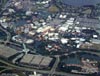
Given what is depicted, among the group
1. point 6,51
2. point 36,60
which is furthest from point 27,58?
point 6,51

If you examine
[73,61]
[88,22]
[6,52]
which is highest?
[88,22]

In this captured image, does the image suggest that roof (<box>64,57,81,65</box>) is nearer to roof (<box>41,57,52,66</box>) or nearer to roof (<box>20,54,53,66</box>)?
roof (<box>41,57,52,66</box>)

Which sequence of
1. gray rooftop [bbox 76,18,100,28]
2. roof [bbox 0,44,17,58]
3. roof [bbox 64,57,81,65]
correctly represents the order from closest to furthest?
roof [bbox 64,57,81,65] → roof [bbox 0,44,17,58] → gray rooftop [bbox 76,18,100,28]

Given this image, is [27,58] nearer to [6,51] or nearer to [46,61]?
[46,61]

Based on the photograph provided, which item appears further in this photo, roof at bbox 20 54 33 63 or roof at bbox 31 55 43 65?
roof at bbox 20 54 33 63

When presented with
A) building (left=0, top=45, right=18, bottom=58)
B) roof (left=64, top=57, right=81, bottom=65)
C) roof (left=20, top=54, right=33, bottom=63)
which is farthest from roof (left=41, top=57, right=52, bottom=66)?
building (left=0, top=45, right=18, bottom=58)

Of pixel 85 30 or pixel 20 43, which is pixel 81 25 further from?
pixel 20 43

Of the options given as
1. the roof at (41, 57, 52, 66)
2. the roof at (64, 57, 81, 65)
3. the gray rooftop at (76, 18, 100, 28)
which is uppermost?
the gray rooftop at (76, 18, 100, 28)

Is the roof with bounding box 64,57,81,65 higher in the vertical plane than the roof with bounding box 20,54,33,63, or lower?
lower

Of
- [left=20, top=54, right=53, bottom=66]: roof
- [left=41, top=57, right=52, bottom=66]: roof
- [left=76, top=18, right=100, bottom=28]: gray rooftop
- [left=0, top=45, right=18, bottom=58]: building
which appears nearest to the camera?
[left=41, top=57, right=52, bottom=66]: roof

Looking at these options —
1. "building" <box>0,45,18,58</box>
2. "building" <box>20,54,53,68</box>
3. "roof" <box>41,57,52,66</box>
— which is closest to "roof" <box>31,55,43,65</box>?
"building" <box>20,54,53,68</box>
